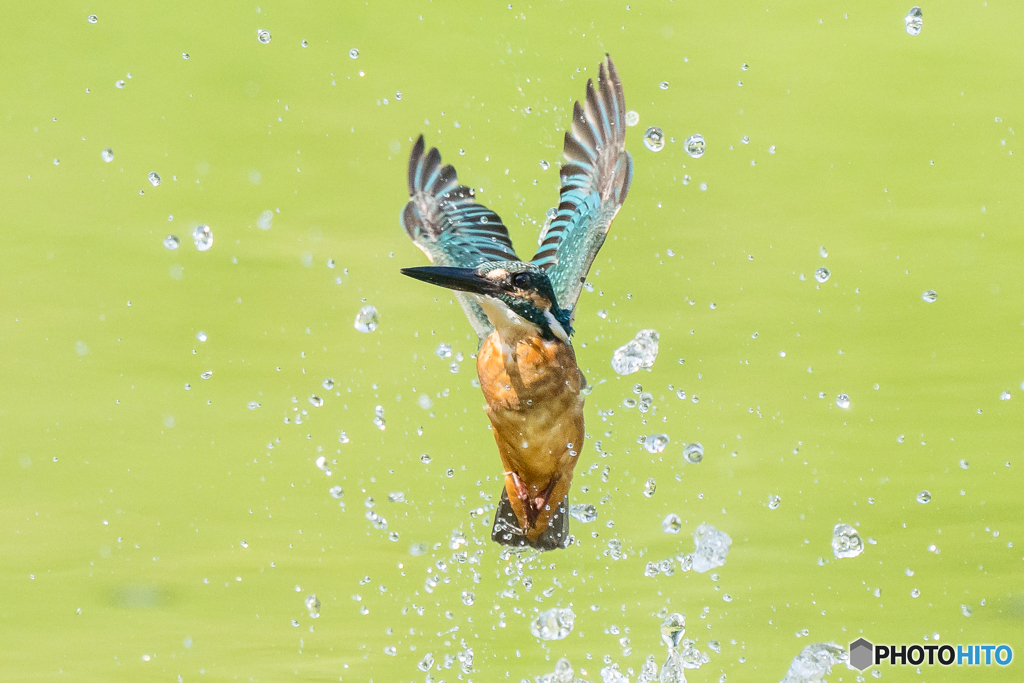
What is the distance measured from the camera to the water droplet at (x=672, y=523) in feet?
8.58

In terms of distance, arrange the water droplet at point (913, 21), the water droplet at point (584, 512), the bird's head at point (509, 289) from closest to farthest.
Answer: the bird's head at point (509, 289), the water droplet at point (584, 512), the water droplet at point (913, 21)

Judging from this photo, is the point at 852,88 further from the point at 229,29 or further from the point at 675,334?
the point at 229,29

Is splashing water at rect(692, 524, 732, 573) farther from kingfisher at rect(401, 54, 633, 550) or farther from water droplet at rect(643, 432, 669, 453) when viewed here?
kingfisher at rect(401, 54, 633, 550)

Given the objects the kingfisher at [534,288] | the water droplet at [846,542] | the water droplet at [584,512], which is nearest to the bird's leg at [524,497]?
the kingfisher at [534,288]

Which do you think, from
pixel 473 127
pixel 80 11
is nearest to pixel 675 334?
pixel 473 127

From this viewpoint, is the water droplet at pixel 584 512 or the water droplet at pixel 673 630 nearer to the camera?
the water droplet at pixel 584 512

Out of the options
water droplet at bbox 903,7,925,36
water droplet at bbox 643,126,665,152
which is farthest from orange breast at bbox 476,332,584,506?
water droplet at bbox 903,7,925,36

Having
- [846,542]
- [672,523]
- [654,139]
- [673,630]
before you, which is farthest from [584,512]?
[654,139]

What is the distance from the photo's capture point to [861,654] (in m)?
2.64

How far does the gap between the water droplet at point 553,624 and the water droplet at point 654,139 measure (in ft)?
3.88

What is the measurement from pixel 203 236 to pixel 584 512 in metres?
1.21

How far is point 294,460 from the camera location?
2701 millimetres

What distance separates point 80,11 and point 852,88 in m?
2.06

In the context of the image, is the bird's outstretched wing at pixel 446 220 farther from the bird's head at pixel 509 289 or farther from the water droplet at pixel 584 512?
the water droplet at pixel 584 512
